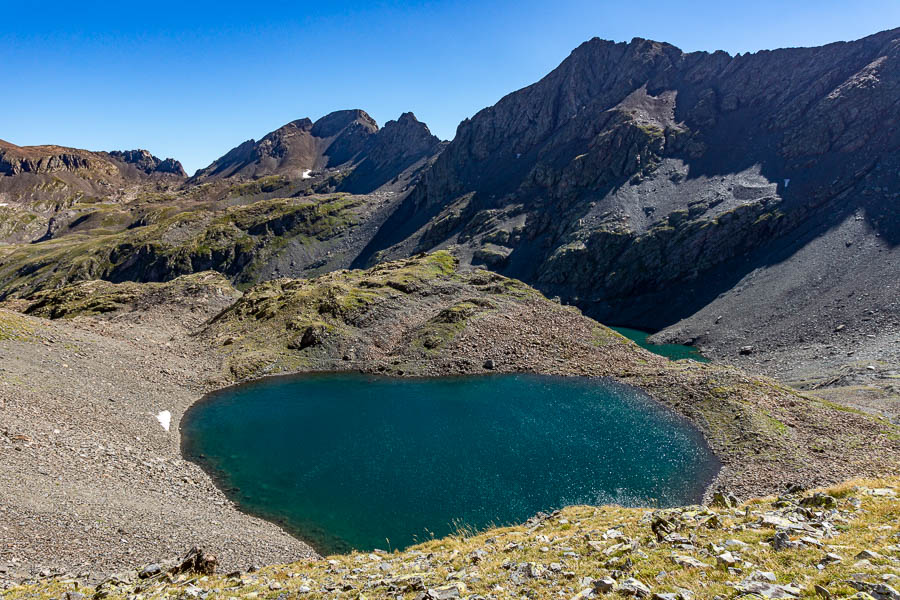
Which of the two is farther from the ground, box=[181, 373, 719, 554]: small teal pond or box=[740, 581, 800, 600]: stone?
box=[740, 581, 800, 600]: stone

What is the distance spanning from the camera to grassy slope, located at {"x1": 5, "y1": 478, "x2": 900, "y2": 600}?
13.2 m

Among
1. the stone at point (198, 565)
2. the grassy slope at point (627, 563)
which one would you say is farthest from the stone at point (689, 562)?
the stone at point (198, 565)

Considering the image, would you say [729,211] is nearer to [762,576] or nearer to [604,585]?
[762,576]

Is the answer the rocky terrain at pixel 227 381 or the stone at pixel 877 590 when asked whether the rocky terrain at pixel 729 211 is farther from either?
the stone at pixel 877 590

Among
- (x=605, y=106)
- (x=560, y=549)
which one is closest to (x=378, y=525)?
(x=560, y=549)

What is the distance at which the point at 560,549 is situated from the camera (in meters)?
18.9

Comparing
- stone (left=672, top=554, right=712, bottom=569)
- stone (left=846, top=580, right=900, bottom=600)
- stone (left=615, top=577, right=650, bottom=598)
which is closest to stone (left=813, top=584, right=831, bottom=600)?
stone (left=846, top=580, right=900, bottom=600)

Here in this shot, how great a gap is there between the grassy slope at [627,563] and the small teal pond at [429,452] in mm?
14122

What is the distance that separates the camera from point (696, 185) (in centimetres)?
15088

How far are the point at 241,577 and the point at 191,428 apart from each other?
41.4 meters

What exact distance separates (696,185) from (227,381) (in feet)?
480

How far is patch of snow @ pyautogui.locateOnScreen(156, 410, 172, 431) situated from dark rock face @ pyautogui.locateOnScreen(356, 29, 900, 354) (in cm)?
11080

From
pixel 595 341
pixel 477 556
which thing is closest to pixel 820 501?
pixel 477 556

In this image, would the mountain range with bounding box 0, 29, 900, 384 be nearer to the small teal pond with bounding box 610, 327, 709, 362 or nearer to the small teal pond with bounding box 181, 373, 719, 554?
the small teal pond with bounding box 610, 327, 709, 362
